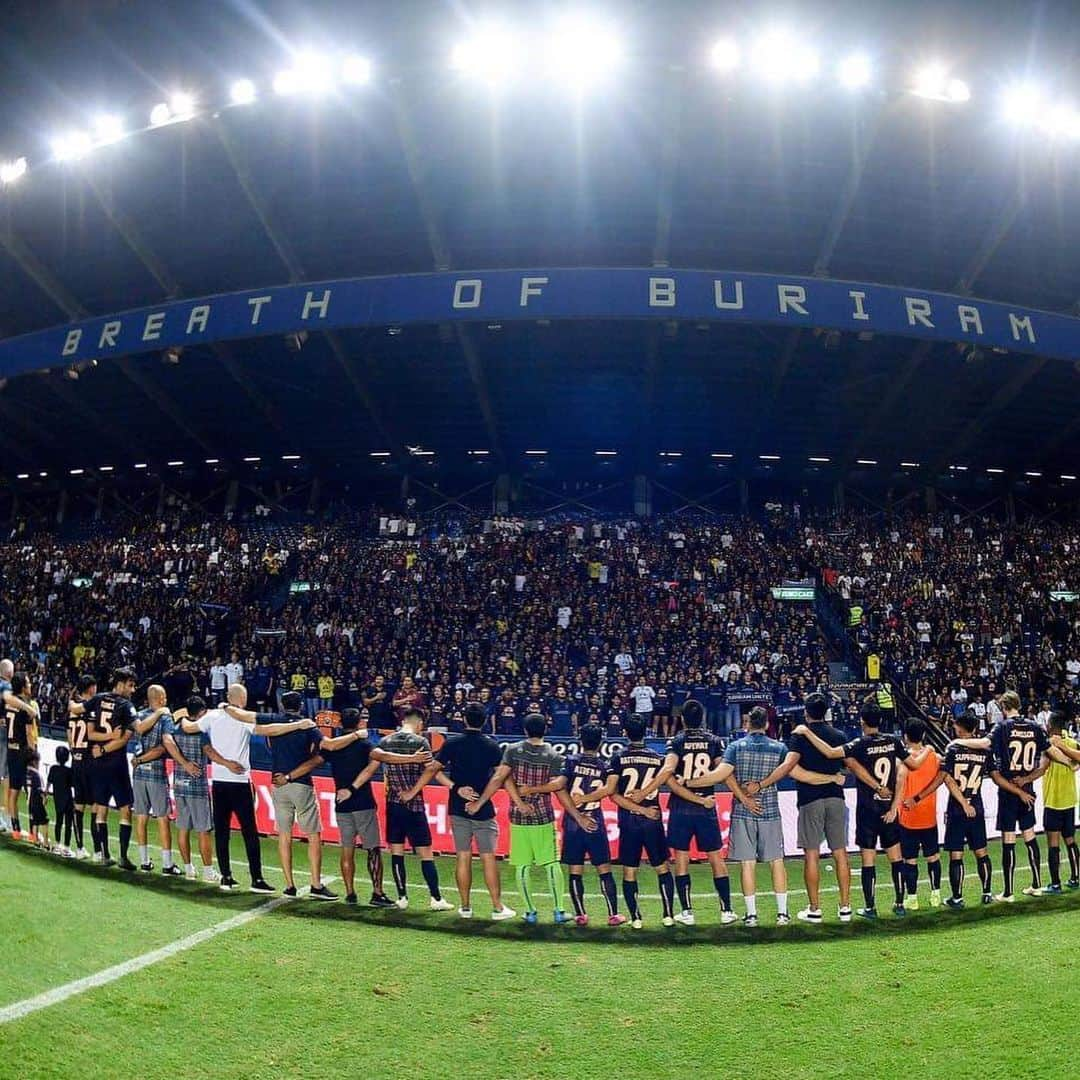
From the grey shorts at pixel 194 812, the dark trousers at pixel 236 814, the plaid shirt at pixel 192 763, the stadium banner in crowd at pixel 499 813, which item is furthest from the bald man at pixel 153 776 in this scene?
the stadium banner in crowd at pixel 499 813

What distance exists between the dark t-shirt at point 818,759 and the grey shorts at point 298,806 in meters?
4.86

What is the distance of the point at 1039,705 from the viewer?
2111 centimetres

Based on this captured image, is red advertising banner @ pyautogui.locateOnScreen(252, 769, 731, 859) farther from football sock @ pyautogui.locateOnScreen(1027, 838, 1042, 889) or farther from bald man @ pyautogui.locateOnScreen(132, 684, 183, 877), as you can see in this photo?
football sock @ pyautogui.locateOnScreen(1027, 838, 1042, 889)

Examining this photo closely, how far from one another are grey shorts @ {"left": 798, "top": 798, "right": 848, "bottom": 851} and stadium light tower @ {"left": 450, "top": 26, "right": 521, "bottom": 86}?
1735 centimetres

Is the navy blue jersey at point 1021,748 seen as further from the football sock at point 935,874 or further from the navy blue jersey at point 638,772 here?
the navy blue jersey at point 638,772

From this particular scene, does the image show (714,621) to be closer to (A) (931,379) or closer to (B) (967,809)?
(A) (931,379)

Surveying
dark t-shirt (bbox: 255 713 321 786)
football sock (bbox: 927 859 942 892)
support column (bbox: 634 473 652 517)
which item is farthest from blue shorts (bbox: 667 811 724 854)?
support column (bbox: 634 473 652 517)

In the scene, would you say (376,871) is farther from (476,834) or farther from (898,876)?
(898,876)

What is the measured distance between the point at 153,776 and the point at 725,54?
17.9 metres

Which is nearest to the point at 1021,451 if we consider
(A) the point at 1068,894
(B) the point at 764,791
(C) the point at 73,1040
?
(A) the point at 1068,894

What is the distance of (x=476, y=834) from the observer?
832 centimetres

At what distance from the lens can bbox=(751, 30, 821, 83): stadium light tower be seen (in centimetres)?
1870

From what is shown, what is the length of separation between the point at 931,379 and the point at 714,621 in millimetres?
10901

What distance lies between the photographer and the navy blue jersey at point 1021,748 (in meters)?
9.28
